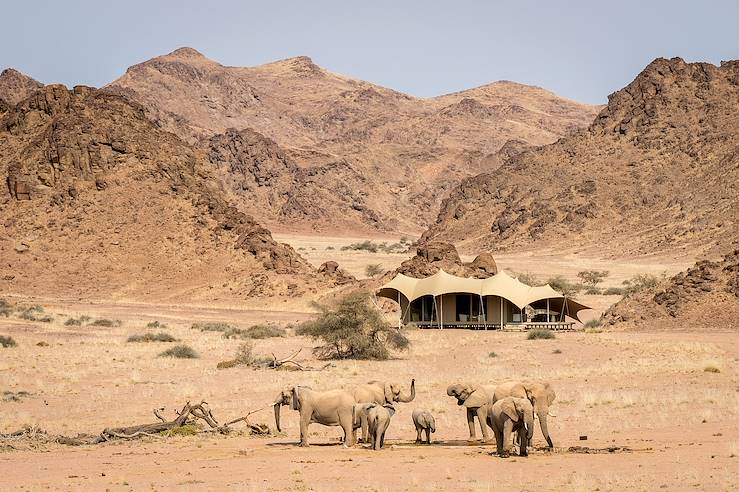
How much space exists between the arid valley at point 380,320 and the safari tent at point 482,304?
0.41 ft

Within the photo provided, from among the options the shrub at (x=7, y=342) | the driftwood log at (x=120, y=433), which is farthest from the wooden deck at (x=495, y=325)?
the driftwood log at (x=120, y=433)

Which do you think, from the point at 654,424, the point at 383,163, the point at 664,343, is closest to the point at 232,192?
the point at 383,163

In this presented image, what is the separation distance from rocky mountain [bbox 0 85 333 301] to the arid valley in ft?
0.52

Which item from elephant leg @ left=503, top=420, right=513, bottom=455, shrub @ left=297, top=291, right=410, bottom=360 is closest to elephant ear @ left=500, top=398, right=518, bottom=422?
elephant leg @ left=503, top=420, right=513, bottom=455

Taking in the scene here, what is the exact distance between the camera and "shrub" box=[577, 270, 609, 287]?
68.3m

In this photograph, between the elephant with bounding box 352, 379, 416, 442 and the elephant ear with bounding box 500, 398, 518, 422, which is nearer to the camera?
the elephant ear with bounding box 500, 398, 518, 422

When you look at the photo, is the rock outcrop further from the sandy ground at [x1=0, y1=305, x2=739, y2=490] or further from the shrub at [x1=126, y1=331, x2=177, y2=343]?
the shrub at [x1=126, y1=331, x2=177, y2=343]

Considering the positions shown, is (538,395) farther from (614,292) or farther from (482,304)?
(614,292)

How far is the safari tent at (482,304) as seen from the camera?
44906 millimetres

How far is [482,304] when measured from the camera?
150 feet

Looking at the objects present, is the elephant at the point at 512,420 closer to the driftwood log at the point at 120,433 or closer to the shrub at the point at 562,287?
the driftwood log at the point at 120,433

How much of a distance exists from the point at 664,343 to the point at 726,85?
75235 mm

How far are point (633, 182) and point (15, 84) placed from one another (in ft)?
337

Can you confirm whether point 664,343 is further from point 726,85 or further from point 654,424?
point 726,85
